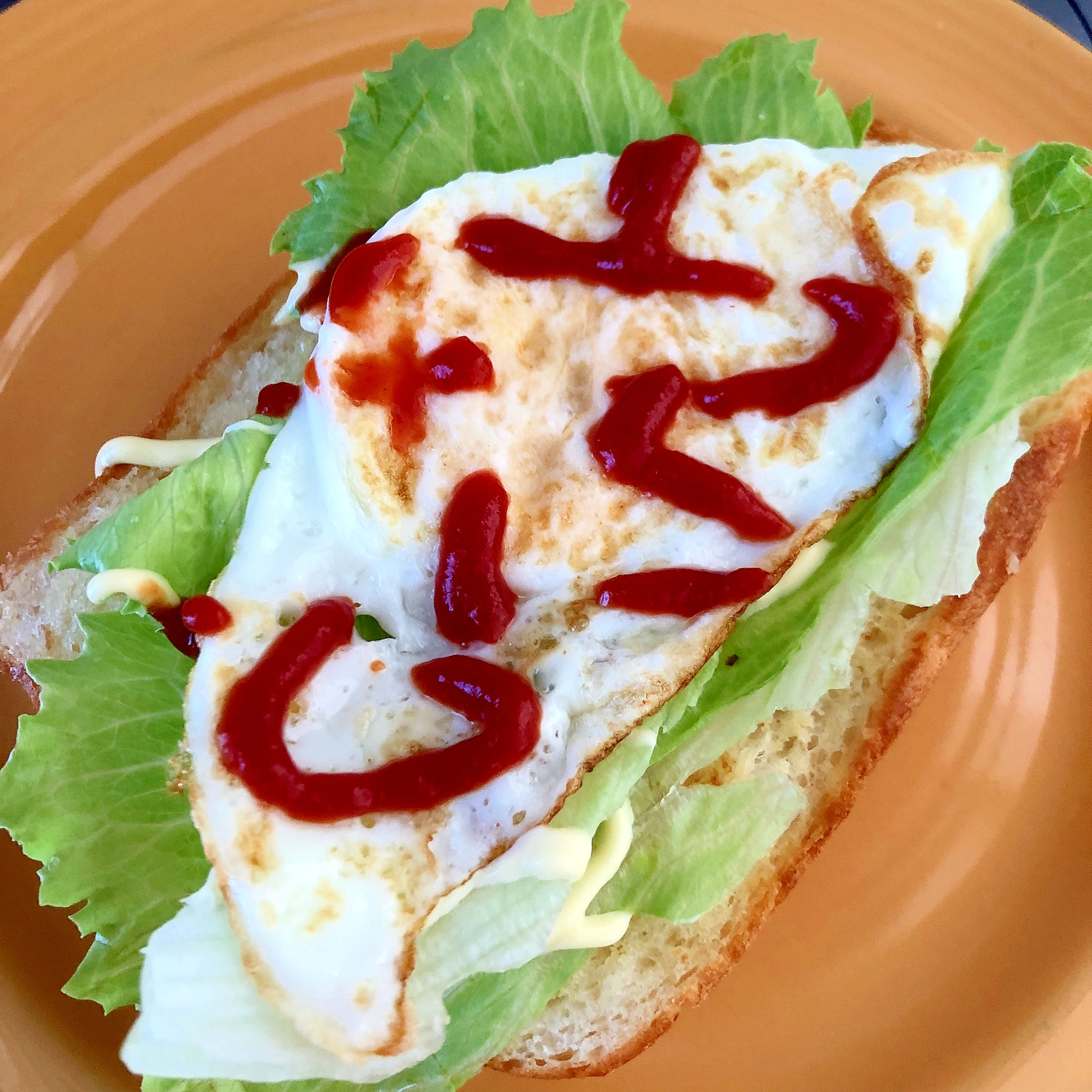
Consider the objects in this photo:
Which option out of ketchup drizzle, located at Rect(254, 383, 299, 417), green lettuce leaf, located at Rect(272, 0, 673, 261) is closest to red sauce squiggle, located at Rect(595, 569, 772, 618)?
ketchup drizzle, located at Rect(254, 383, 299, 417)

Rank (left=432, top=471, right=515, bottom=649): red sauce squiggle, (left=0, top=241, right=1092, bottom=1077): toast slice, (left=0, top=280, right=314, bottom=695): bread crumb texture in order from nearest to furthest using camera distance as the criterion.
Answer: (left=432, top=471, right=515, bottom=649): red sauce squiggle → (left=0, top=241, right=1092, bottom=1077): toast slice → (left=0, top=280, right=314, bottom=695): bread crumb texture

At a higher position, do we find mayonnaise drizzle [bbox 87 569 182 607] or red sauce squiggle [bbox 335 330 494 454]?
red sauce squiggle [bbox 335 330 494 454]

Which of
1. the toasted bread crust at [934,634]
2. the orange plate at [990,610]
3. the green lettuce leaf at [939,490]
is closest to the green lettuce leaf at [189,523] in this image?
the orange plate at [990,610]

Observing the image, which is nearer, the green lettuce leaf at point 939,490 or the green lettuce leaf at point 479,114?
the green lettuce leaf at point 939,490

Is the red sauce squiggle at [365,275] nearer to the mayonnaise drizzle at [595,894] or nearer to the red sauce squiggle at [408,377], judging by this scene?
the red sauce squiggle at [408,377]

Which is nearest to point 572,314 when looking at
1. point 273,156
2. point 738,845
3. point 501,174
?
point 501,174

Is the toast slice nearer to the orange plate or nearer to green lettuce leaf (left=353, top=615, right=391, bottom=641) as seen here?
the orange plate
